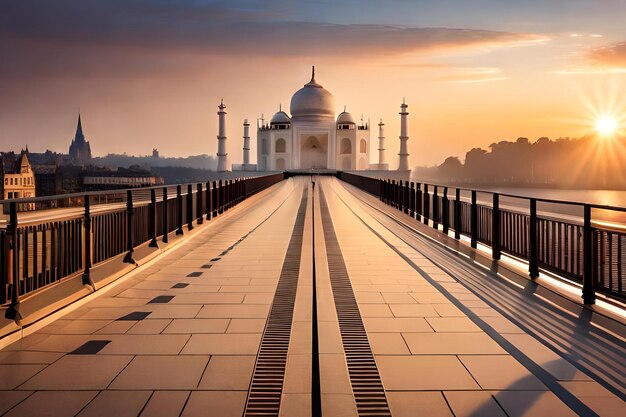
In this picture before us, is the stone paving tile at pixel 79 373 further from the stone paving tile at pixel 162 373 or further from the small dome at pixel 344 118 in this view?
the small dome at pixel 344 118

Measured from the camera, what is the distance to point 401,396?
4.21 m

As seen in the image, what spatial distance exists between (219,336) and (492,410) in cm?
290

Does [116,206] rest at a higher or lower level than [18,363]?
higher

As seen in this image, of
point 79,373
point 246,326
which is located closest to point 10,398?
point 79,373

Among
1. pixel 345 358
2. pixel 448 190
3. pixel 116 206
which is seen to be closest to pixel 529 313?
pixel 345 358

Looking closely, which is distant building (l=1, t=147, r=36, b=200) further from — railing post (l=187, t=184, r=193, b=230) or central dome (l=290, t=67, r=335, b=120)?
railing post (l=187, t=184, r=193, b=230)

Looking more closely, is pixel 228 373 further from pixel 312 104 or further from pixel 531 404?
pixel 312 104

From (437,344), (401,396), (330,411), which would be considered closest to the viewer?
(330,411)

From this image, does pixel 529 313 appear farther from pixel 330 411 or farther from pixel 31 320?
pixel 31 320

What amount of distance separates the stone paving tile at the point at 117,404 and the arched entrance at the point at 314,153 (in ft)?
298

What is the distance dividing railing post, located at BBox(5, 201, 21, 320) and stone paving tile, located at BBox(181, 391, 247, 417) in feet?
8.83

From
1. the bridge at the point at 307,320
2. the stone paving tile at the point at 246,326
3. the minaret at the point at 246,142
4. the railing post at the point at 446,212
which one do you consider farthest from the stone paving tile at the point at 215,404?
the minaret at the point at 246,142

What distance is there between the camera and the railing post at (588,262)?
6812mm

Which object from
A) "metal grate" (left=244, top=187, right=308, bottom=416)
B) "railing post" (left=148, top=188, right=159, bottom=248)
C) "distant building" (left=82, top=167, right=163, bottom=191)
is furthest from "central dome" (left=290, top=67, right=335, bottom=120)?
"metal grate" (left=244, top=187, right=308, bottom=416)
